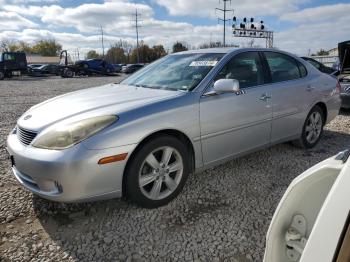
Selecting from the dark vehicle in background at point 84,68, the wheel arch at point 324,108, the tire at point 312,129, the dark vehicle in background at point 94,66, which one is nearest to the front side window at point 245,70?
the tire at point 312,129

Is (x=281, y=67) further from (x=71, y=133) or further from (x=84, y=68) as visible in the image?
(x=84, y=68)

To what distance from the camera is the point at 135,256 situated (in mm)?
2471

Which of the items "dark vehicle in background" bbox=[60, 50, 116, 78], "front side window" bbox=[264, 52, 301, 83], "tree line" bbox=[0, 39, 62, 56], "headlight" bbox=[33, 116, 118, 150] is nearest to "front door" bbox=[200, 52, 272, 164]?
"front side window" bbox=[264, 52, 301, 83]

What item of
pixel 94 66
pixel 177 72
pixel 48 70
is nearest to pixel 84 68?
pixel 94 66

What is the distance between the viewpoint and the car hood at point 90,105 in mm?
2906

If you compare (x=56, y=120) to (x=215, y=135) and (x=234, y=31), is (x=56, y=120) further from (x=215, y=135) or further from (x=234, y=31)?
(x=234, y=31)

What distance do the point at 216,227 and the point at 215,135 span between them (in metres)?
0.96

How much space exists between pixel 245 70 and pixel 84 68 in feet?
101

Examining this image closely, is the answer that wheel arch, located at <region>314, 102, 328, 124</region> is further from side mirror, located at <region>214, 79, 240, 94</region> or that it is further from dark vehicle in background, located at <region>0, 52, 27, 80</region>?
dark vehicle in background, located at <region>0, 52, 27, 80</region>

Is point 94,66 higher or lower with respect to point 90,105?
higher

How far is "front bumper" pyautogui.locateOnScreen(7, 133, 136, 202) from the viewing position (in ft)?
8.45

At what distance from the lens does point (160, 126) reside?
9.64 feet

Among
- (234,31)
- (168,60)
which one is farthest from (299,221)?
(234,31)

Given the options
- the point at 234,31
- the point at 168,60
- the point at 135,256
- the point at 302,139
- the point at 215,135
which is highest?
the point at 234,31
